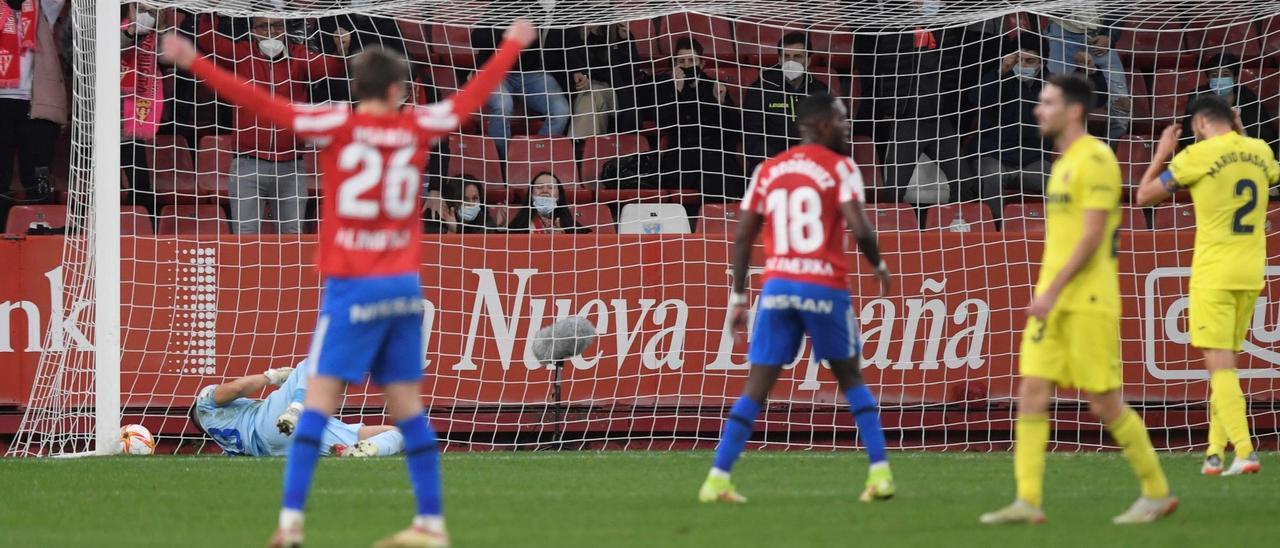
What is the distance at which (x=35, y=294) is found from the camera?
11.7 meters

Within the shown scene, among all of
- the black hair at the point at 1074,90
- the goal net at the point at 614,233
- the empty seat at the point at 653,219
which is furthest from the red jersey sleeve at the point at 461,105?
the empty seat at the point at 653,219

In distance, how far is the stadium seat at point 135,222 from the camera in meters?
12.5

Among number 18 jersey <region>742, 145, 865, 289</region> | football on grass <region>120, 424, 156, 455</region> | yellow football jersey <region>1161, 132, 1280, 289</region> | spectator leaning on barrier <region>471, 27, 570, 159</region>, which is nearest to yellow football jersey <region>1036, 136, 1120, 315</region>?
number 18 jersey <region>742, 145, 865, 289</region>

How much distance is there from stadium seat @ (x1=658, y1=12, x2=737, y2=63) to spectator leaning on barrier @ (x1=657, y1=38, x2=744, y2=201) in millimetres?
637

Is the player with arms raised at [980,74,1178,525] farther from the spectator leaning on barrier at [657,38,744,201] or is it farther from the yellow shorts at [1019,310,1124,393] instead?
the spectator leaning on barrier at [657,38,744,201]

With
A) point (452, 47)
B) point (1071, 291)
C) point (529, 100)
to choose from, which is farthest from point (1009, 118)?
point (1071, 291)

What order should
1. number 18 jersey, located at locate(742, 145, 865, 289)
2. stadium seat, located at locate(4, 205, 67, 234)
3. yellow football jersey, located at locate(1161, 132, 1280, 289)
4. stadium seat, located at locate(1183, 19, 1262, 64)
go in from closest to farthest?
number 18 jersey, located at locate(742, 145, 865, 289) → yellow football jersey, located at locate(1161, 132, 1280, 289) → stadium seat, located at locate(4, 205, 67, 234) → stadium seat, located at locate(1183, 19, 1262, 64)

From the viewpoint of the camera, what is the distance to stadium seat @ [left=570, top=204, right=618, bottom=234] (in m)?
12.9

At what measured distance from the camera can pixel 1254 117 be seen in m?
13.3

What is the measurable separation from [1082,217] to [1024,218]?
259 inches

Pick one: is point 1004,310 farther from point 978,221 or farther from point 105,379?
point 105,379

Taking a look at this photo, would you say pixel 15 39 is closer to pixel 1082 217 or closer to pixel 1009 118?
pixel 1009 118

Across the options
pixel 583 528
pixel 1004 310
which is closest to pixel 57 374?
pixel 583 528

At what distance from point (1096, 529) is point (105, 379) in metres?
7.00
